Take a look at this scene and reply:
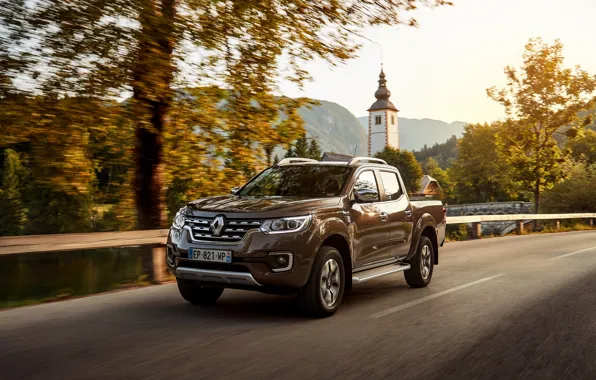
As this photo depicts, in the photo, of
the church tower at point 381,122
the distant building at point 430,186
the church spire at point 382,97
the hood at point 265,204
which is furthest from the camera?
the church spire at point 382,97

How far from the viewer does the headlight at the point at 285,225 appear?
5.88m

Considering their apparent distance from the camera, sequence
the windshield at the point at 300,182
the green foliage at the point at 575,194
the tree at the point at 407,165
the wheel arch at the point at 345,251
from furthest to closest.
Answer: the tree at the point at 407,165 < the green foliage at the point at 575,194 < the windshield at the point at 300,182 < the wheel arch at the point at 345,251

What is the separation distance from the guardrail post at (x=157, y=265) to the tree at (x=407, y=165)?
88882 millimetres

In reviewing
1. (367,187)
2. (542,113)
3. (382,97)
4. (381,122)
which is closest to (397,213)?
(367,187)

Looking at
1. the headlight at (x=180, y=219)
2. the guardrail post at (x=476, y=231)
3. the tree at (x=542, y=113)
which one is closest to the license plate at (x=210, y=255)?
the headlight at (x=180, y=219)

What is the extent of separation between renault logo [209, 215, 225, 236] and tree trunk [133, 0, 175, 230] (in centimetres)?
357

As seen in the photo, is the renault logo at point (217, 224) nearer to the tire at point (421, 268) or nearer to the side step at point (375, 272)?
the side step at point (375, 272)

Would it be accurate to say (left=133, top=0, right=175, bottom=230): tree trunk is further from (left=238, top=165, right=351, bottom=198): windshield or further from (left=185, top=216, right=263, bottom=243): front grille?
(left=185, top=216, right=263, bottom=243): front grille

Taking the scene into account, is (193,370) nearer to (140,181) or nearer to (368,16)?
(140,181)

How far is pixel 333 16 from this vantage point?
10.6 meters

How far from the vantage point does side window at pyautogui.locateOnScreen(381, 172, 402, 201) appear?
7.99m

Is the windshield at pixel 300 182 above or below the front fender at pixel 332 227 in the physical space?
above

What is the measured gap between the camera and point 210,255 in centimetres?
598

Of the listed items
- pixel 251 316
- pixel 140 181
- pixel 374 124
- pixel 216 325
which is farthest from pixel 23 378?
pixel 374 124
